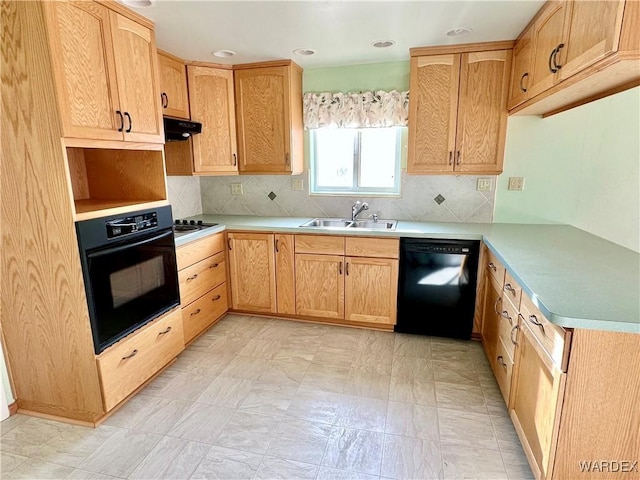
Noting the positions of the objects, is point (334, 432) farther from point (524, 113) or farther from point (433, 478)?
point (524, 113)

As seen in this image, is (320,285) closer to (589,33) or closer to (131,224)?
(131,224)

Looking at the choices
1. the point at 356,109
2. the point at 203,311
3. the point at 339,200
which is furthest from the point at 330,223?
the point at 203,311

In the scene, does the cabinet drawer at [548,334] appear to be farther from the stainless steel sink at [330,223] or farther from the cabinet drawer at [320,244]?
the stainless steel sink at [330,223]

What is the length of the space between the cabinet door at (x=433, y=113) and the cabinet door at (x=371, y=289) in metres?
0.83

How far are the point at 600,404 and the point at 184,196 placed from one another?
333 cm

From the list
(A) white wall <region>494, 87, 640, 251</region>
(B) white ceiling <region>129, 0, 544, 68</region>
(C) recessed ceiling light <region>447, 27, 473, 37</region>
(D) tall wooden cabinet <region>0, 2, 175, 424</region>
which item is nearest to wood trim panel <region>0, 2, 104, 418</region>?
(D) tall wooden cabinet <region>0, 2, 175, 424</region>

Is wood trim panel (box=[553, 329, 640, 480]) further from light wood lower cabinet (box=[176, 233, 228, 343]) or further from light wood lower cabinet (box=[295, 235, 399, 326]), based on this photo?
light wood lower cabinet (box=[176, 233, 228, 343])

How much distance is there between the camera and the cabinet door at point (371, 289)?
2.79 metres

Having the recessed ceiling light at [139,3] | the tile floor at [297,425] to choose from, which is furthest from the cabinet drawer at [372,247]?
the recessed ceiling light at [139,3]

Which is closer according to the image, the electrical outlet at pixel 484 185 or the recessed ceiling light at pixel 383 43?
the recessed ceiling light at pixel 383 43

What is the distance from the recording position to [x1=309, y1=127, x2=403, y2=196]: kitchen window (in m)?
3.20

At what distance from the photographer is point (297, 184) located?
11.2 ft

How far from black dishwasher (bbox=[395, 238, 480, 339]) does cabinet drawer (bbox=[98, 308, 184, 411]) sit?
1.72 meters

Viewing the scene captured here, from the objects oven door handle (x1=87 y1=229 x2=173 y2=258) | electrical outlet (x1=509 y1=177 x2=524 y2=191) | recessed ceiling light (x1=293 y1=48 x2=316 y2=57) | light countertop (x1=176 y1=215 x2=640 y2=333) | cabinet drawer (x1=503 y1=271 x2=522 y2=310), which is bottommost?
cabinet drawer (x1=503 y1=271 x2=522 y2=310)
